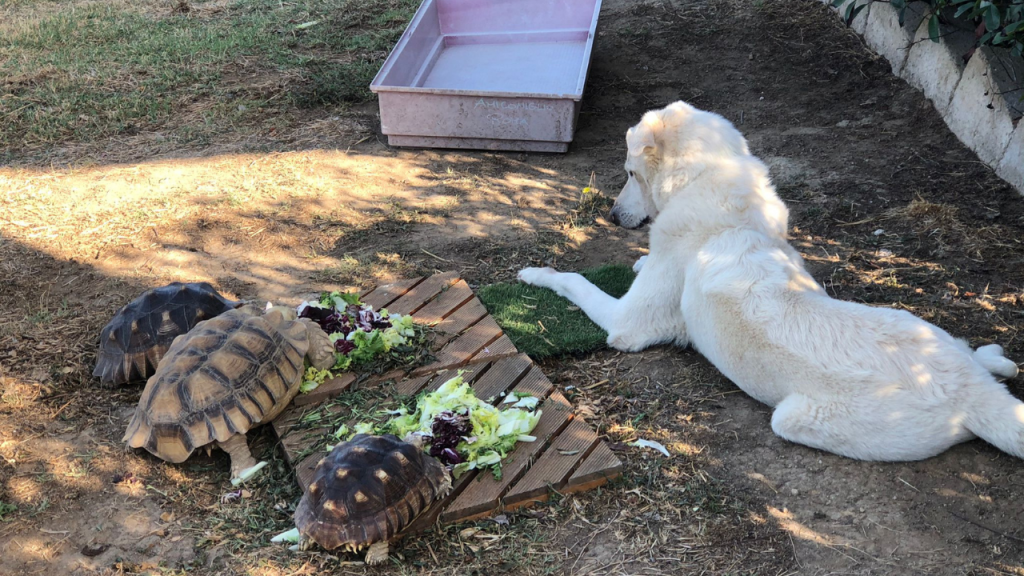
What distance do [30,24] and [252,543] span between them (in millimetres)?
10133

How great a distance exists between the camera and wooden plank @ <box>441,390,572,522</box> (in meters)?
3.57

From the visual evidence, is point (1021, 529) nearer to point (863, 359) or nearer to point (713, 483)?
point (863, 359)

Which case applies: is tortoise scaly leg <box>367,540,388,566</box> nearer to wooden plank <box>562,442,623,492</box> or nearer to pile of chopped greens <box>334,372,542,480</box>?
pile of chopped greens <box>334,372,542,480</box>

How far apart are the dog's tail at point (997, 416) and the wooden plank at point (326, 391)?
128 inches

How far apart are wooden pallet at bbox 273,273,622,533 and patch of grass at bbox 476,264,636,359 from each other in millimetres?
162

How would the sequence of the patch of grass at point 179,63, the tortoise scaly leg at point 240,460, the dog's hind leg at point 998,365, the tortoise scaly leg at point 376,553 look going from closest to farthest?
the tortoise scaly leg at point 376,553 < the tortoise scaly leg at point 240,460 < the dog's hind leg at point 998,365 < the patch of grass at point 179,63

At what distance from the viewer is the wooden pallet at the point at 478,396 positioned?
144 inches

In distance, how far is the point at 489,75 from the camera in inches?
338

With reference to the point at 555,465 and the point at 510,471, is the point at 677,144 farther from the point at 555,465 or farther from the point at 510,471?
the point at 510,471

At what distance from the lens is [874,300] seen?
505 cm

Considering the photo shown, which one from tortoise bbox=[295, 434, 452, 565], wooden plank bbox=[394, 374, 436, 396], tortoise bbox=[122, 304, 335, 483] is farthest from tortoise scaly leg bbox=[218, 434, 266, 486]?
wooden plank bbox=[394, 374, 436, 396]

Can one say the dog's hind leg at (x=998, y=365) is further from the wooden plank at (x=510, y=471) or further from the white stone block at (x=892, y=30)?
the white stone block at (x=892, y=30)

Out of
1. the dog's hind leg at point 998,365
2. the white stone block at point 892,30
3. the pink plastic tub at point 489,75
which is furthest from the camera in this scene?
the white stone block at point 892,30

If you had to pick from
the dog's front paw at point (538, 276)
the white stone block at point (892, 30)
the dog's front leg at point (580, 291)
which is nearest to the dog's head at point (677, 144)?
the dog's front leg at point (580, 291)
